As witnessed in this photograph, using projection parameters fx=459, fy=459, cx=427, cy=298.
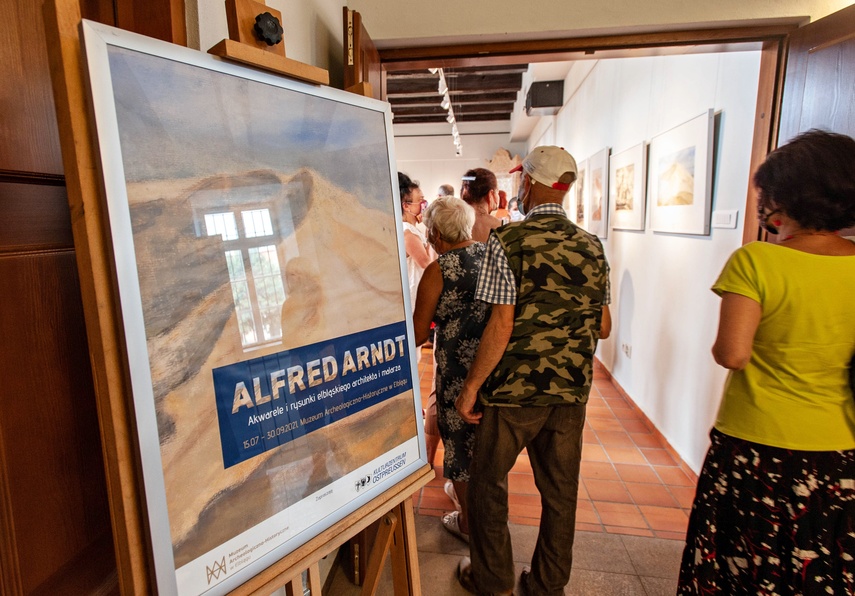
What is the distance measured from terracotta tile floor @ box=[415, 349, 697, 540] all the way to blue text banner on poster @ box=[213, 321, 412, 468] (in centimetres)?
157

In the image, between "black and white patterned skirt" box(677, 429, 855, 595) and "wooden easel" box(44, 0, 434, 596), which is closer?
"wooden easel" box(44, 0, 434, 596)

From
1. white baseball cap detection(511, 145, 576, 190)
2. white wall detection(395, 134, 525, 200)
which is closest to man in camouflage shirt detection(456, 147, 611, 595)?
white baseball cap detection(511, 145, 576, 190)

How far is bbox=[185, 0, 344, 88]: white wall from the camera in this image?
102cm

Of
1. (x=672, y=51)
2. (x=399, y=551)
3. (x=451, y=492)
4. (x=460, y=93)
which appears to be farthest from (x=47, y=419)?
(x=460, y=93)

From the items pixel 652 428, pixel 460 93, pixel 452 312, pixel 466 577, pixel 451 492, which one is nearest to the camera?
pixel 452 312

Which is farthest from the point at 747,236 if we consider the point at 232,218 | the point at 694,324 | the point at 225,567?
the point at 225,567

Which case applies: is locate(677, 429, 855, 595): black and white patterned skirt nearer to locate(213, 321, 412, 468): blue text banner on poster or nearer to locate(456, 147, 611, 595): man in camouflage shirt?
locate(456, 147, 611, 595): man in camouflage shirt

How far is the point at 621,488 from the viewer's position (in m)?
2.53

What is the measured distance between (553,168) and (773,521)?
1181 mm

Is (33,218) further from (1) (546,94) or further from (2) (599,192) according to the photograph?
(1) (546,94)

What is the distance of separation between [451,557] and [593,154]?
4.16 m

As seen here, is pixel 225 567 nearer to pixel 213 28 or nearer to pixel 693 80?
pixel 213 28

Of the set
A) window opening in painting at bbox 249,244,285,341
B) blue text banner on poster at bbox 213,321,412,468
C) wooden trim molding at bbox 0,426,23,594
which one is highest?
window opening in painting at bbox 249,244,285,341

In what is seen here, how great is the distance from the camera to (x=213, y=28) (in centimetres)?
108
